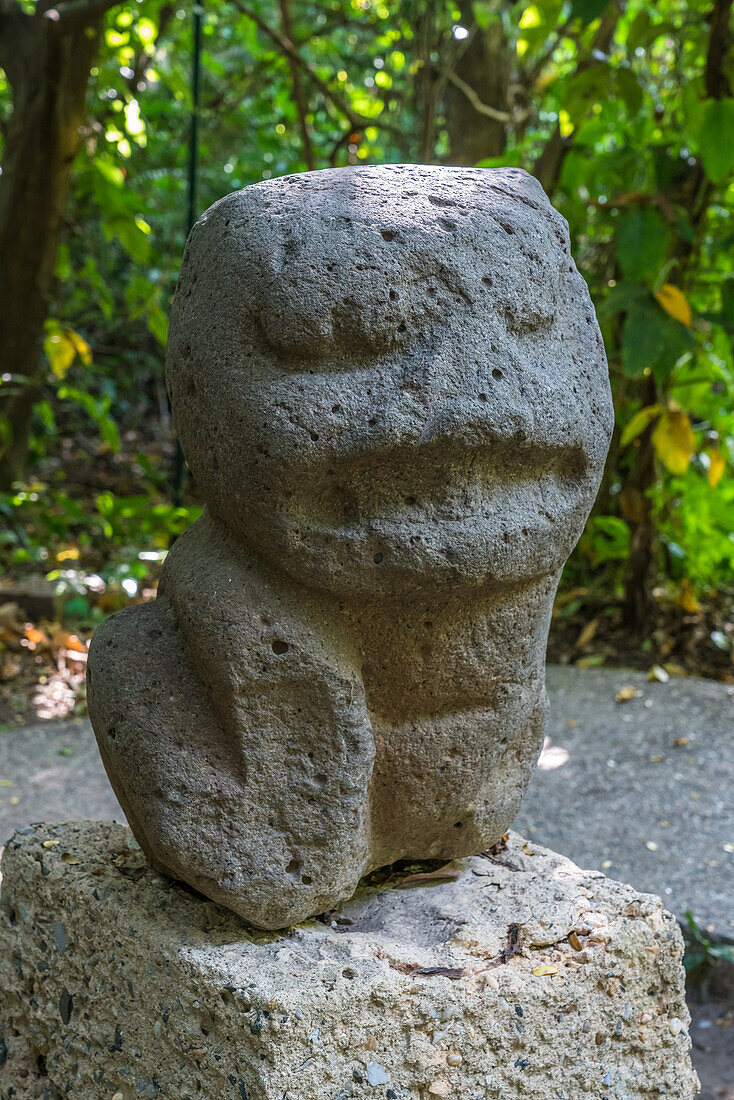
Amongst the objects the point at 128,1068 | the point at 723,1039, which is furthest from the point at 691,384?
the point at 128,1068

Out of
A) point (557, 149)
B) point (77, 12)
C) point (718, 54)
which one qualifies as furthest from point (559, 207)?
point (77, 12)

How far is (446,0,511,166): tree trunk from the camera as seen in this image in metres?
4.18

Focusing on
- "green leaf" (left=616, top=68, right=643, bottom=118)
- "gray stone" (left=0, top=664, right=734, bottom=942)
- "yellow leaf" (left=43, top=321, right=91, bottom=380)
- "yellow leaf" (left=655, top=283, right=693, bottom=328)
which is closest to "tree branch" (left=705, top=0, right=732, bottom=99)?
"green leaf" (left=616, top=68, right=643, bottom=118)

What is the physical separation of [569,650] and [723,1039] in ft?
5.86

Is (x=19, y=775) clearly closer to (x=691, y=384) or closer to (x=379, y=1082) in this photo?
(x=379, y=1082)

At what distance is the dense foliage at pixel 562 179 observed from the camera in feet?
9.78

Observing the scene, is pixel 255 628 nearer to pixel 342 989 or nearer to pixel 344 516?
pixel 344 516

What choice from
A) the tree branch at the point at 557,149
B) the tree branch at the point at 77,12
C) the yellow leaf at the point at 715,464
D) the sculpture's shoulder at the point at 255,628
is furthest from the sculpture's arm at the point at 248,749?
the tree branch at the point at 77,12

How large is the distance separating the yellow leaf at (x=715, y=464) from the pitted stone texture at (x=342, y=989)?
2080 mm

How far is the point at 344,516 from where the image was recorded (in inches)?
50.8

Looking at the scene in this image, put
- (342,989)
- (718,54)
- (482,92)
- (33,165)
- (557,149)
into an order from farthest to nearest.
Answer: (482,92)
(33,165)
(557,149)
(718,54)
(342,989)

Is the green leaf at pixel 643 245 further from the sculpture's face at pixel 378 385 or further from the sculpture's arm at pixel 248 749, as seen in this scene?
the sculpture's arm at pixel 248 749

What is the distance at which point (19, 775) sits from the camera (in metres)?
2.85

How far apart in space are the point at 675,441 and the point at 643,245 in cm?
63
